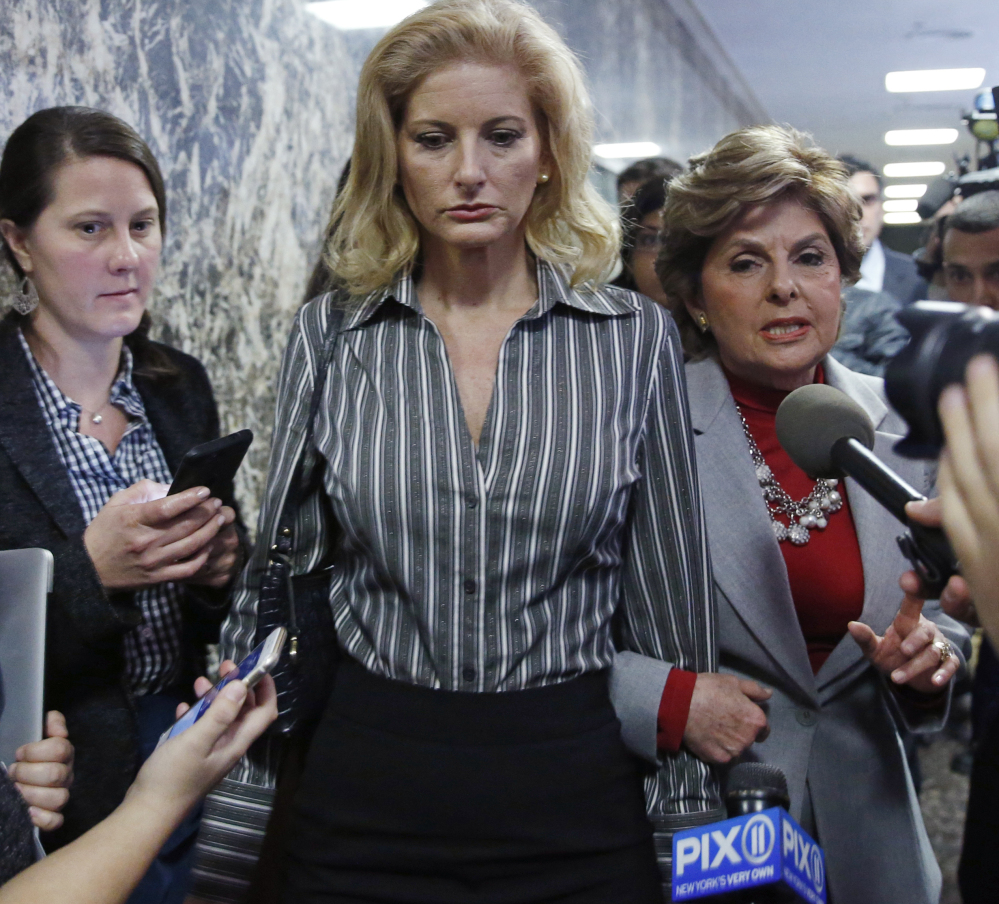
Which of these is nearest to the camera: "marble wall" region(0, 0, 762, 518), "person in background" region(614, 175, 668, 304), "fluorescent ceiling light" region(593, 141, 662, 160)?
"marble wall" region(0, 0, 762, 518)

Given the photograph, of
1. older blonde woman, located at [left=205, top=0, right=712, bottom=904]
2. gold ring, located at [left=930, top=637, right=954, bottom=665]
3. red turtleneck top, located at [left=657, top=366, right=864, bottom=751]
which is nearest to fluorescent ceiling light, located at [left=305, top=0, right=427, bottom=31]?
older blonde woman, located at [left=205, top=0, right=712, bottom=904]

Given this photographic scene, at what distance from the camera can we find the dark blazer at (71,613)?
55.5 inches

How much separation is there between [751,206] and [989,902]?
1.11 metres

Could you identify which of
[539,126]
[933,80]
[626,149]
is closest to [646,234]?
[539,126]

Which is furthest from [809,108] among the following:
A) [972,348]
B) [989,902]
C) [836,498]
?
[972,348]

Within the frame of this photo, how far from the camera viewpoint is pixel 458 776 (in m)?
1.31

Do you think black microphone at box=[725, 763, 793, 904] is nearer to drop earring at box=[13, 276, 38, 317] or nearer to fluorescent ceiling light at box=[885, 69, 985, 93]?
drop earring at box=[13, 276, 38, 317]

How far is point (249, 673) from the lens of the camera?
1.10 meters

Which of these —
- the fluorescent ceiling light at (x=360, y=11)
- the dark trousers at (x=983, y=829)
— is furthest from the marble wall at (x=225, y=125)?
the dark trousers at (x=983, y=829)

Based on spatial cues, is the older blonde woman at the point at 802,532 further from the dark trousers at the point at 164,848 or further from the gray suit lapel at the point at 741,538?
the dark trousers at the point at 164,848

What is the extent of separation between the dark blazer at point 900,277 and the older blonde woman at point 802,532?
1653 millimetres

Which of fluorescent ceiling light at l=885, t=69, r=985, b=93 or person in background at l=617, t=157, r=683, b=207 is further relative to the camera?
fluorescent ceiling light at l=885, t=69, r=985, b=93

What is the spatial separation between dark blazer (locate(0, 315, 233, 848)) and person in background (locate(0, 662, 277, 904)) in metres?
0.40

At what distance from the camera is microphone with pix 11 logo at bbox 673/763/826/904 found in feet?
3.31
